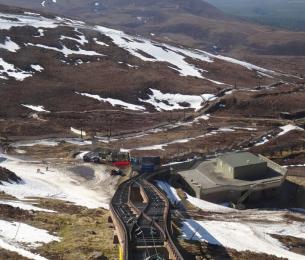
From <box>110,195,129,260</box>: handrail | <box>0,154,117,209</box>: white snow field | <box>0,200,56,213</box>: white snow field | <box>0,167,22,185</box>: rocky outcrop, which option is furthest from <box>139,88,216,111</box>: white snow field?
<box>110,195,129,260</box>: handrail

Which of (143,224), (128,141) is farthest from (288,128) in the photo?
(143,224)

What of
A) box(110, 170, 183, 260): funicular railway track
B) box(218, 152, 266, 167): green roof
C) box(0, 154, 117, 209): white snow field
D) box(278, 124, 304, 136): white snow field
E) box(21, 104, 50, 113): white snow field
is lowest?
box(21, 104, 50, 113): white snow field

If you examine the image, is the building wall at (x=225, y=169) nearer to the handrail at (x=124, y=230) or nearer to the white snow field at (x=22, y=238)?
the handrail at (x=124, y=230)

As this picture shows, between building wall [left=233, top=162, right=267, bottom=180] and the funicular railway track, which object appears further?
building wall [left=233, top=162, right=267, bottom=180]

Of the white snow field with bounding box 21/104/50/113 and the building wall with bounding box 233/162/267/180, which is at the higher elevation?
the building wall with bounding box 233/162/267/180

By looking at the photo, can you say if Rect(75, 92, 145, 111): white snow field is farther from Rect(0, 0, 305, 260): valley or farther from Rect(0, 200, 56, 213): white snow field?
Rect(0, 200, 56, 213): white snow field

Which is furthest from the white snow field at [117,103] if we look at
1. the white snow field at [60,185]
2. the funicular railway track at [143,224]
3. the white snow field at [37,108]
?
the funicular railway track at [143,224]
